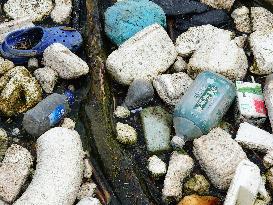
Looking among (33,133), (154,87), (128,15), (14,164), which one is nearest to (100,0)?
(128,15)

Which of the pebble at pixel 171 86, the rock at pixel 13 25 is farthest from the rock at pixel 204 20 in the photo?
the rock at pixel 13 25

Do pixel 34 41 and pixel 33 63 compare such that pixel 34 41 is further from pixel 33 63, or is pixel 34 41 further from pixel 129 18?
pixel 129 18

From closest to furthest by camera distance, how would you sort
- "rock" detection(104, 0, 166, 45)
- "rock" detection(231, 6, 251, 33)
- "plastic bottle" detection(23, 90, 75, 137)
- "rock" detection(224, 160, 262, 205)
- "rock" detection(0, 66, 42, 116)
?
"rock" detection(224, 160, 262, 205), "plastic bottle" detection(23, 90, 75, 137), "rock" detection(0, 66, 42, 116), "rock" detection(104, 0, 166, 45), "rock" detection(231, 6, 251, 33)

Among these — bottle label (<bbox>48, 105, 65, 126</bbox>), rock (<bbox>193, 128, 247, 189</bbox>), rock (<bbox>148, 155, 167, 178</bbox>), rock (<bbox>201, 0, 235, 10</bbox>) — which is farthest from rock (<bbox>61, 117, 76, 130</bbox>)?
rock (<bbox>201, 0, 235, 10</bbox>)

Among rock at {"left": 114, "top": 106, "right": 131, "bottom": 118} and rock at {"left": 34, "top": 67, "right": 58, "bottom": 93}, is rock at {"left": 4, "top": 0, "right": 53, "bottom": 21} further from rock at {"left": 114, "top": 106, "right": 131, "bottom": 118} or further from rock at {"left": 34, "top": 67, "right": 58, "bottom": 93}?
rock at {"left": 114, "top": 106, "right": 131, "bottom": 118}

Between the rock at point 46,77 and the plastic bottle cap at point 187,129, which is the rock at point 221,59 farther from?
the rock at point 46,77
